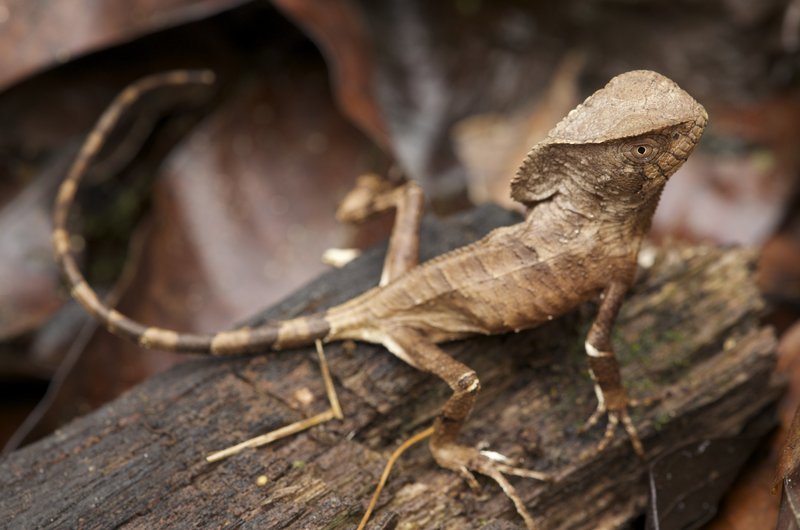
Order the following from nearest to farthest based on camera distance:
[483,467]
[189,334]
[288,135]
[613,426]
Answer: [483,467] < [613,426] < [189,334] < [288,135]

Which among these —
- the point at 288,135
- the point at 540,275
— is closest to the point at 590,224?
the point at 540,275

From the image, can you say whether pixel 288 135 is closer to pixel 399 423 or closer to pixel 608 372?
pixel 399 423

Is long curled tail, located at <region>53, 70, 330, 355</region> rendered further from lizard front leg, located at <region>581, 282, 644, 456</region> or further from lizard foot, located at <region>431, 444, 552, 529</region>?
lizard front leg, located at <region>581, 282, 644, 456</region>

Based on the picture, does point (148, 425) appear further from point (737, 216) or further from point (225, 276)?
point (737, 216)

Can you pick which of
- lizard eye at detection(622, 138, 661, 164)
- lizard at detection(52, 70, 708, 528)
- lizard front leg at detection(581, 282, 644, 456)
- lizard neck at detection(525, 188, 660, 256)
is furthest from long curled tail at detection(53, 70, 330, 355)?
lizard eye at detection(622, 138, 661, 164)

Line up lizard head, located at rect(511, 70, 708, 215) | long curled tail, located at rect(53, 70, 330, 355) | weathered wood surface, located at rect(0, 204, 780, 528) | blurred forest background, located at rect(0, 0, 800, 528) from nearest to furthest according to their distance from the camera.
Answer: lizard head, located at rect(511, 70, 708, 215) < weathered wood surface, located at rect(0, 204, 780, 528) < long curled tail, located at rect(53, 70, 330, 355) < blurred forest background, located at rect(0, 0, 800, 528)

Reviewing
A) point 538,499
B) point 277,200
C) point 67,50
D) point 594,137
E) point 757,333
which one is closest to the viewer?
point 594,137

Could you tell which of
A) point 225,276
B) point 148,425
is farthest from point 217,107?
point 148,425

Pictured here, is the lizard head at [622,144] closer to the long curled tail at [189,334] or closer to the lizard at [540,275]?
the lizard at [540,275]
